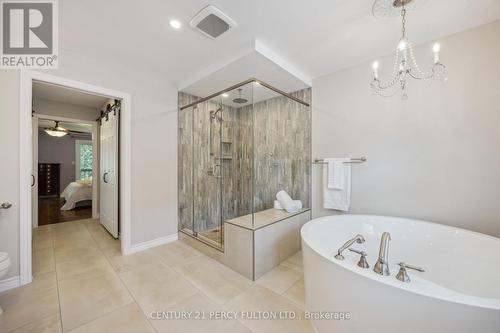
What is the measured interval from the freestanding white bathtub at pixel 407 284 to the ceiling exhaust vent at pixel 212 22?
2.01 meters

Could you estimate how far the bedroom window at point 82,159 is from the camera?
7.55 meters

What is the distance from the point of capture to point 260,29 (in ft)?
6.00

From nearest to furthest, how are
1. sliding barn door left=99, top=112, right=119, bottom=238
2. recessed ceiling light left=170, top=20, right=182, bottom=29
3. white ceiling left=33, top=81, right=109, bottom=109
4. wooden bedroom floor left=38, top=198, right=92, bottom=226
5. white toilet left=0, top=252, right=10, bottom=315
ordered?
1. white toilet left=0, top=252, right=10, bottom=315
2. recessed ceiling light left=170, top=20, right=182, bottom=29
3. sliding barn door left=99, top=112, right=119, bottom=238
4. white ceiling left=33, top=81, right=109, bottom=109
5. wooden bedroom floor left=38, top=198, right=92, bottom=226

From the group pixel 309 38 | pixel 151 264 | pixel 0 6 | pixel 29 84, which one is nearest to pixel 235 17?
pixel 309 38

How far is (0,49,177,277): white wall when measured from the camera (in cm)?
183

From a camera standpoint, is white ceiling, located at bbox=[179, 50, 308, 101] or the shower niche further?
the shower niche

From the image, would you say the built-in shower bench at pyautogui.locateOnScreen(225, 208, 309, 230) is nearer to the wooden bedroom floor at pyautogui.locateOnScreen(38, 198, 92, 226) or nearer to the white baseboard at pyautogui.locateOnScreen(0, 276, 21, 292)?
the white baseboard at pyautogui.locateOnScreen(0, 276, 21, 292)

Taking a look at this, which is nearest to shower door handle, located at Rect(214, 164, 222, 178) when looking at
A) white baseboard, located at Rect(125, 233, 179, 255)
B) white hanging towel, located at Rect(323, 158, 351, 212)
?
white baseboard, located at Rect(125, 233, 179, 255)

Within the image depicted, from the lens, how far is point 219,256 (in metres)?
2.37

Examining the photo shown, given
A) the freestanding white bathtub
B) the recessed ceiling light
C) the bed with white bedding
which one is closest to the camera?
the freestanding white bathtub

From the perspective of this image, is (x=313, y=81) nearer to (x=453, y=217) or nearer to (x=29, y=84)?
(x=453, y=217)

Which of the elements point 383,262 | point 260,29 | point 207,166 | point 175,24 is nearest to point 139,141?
point 207,166

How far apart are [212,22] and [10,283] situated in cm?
310

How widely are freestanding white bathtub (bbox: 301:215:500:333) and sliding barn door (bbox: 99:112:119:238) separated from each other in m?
3.01
